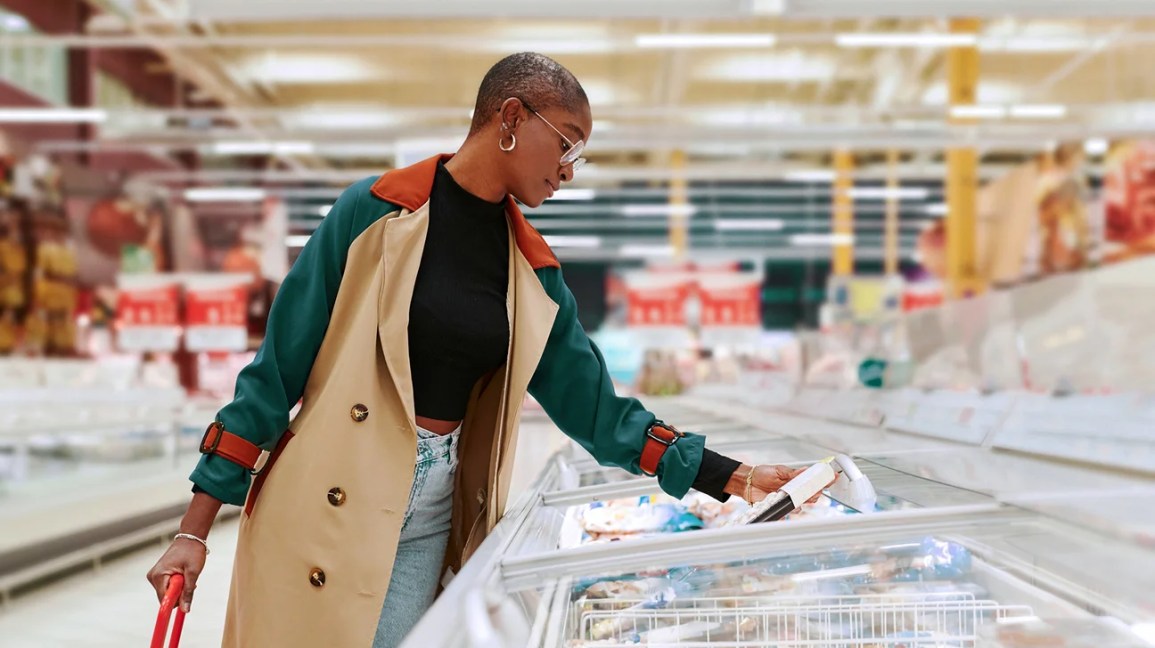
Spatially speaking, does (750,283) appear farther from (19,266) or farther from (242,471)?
(242,471)

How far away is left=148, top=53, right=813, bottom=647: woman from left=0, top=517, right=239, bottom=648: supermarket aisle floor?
2.71 meters

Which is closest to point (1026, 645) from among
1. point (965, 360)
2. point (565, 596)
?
point (565, 596)

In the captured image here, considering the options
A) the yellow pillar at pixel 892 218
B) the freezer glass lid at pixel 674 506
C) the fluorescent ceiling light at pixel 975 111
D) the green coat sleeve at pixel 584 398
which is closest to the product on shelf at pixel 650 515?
the freezer glass lid at pixel 674 506

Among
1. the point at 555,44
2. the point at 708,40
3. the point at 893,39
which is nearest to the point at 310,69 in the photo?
the point at 555,44

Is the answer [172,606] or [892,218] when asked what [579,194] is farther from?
[172,606]

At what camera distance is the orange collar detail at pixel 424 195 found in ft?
6.05

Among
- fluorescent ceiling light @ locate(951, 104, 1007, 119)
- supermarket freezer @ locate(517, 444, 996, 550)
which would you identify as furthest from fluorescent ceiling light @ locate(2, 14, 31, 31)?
supermarket freezer @ locate(517, 444, 996, 550)

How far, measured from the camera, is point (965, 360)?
5504mm

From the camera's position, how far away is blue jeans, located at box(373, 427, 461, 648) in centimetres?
185

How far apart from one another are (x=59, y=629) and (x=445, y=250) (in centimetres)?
379

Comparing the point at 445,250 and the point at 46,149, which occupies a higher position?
the point at 46,149

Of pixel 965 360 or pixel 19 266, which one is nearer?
pixel 965 360

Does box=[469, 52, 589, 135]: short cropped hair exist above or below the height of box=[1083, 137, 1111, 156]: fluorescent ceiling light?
below

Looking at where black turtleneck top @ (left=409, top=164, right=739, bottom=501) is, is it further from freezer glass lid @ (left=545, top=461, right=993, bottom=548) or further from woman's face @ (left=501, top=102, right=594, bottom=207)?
freezer glass lid @ (left=545, top=461, right=993, bottom=548)
